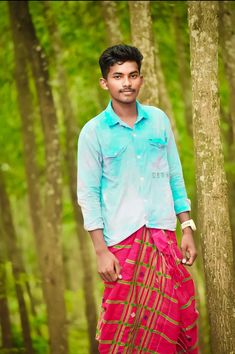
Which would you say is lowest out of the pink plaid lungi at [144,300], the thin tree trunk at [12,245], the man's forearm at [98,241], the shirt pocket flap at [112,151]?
the thin tree trunk at [12,245]

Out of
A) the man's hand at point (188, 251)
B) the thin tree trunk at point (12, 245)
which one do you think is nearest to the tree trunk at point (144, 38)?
the man's hand at point (188, 251)

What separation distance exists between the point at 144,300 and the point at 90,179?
38.2 inches

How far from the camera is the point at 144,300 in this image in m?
4.65

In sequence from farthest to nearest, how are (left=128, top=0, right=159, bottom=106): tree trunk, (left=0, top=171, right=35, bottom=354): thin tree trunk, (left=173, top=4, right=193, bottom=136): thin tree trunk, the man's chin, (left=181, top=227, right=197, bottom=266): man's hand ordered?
(left=173, top=4, right=193, bottom=136): thin tree trunk
(left=0, top=171, right=35, bottom=354): thin tree trunk
(left=128, top=0, right=159, bottom=106): tree trunk
(left=181, top=227, right=197, bottom=266): man's hand
the man's chin

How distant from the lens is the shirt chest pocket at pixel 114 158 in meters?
4.57

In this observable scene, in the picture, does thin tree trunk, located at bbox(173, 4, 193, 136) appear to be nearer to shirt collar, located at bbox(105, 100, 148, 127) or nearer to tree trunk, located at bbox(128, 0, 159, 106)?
tree trunk, located at bbox(128, 0, 159, 106)

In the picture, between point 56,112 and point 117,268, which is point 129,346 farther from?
point 56,112

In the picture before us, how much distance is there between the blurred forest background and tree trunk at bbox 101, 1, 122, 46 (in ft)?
0.05

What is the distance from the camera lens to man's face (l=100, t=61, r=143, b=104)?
4574 mm

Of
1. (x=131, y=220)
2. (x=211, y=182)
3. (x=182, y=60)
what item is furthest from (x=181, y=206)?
(x=182, y=60)

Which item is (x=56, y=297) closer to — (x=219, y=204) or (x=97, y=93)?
(x=219, y=204)

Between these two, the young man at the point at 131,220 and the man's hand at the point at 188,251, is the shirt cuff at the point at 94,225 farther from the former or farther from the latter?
the man's hand at the point at 188,251

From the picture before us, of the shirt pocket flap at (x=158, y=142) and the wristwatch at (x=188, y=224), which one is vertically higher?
the shirt pocket flap at (x=158, y=142)

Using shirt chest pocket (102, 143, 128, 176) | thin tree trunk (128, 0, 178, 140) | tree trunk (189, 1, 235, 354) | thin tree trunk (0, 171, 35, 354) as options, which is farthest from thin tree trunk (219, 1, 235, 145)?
thin tree trunk (0, 171, 35, 354)
